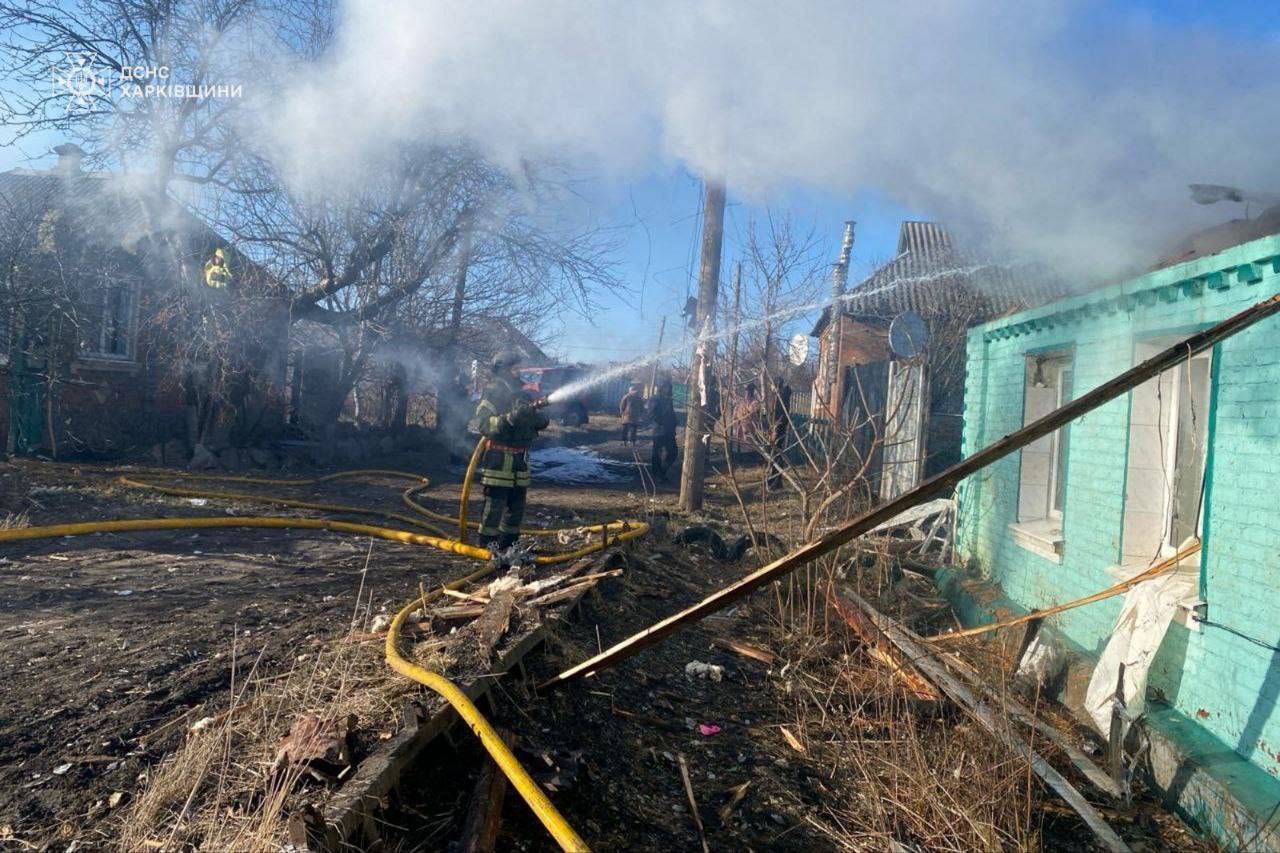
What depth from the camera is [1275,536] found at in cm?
368

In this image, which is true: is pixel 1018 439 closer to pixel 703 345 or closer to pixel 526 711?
pixel 526 711

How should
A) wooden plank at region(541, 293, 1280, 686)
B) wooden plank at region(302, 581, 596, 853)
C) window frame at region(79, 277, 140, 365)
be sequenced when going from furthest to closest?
window frame at region(79, 277, 140, 365) → wooden plank at region(541, 293, 1280, 686) → wooden plank at region(302, 581, 596, 853)

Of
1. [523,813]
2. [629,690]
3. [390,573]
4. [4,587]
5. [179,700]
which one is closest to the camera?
[523,813]

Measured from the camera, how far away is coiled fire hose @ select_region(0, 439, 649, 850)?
8.73 feet

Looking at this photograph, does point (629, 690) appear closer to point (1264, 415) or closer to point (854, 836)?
point (854, 836)

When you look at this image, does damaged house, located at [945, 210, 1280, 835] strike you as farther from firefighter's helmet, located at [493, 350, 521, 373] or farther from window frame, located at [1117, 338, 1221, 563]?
firefighter's helmet, located at [493, 350, 521, 373]

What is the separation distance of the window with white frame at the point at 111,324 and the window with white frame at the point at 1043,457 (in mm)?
11802

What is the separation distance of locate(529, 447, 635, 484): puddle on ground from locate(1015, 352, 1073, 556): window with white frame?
7863 mm

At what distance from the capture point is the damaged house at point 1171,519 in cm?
374

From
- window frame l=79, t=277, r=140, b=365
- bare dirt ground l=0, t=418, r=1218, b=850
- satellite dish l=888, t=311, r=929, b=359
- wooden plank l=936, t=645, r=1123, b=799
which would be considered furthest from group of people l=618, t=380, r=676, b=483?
wooden plank l=936, t=645, r=1123, b=799

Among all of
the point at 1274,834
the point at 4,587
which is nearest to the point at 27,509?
the point at 4,587

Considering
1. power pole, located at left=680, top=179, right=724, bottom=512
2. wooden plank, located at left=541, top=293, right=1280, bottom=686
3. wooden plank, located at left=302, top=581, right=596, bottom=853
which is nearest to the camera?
wooden plank, located at left=302, top=581, right=596, bottom=853

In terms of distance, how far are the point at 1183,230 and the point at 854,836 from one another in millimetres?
4792

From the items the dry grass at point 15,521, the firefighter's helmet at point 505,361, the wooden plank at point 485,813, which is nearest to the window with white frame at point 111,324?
the dry grass at point 15,521
